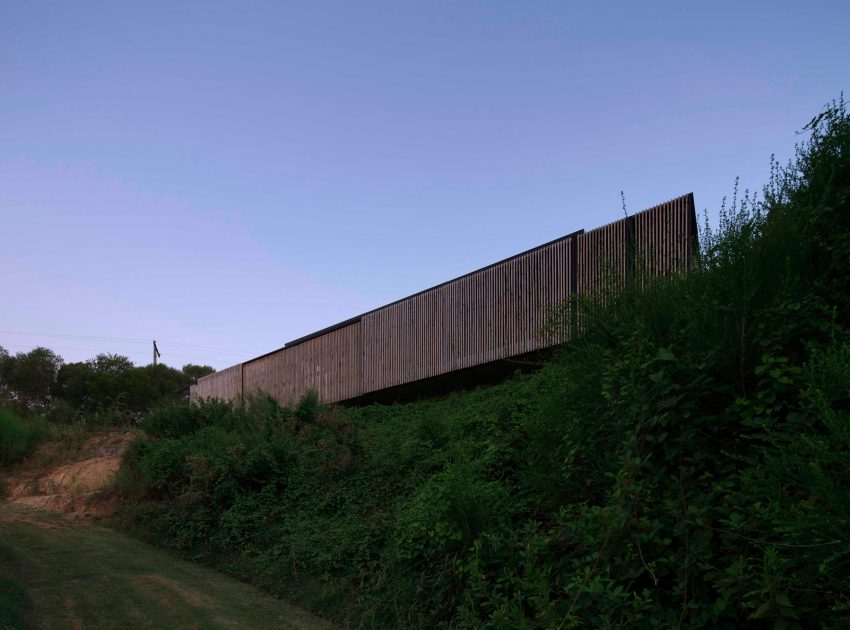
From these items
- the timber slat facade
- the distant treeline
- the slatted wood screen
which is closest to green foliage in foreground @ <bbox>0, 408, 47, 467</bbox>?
the slatted wood screen

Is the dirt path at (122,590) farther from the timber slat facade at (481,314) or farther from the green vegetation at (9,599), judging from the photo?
the timber slat facade at (481,314)

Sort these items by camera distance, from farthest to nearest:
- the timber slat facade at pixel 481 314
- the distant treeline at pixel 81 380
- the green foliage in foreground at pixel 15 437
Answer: the distant treeline at pixel 81 380, the green foliage in foreground at pixel 15 437, the timber slat facade at pixel 481 314

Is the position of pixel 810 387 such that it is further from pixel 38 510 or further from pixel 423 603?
pixel 38 510

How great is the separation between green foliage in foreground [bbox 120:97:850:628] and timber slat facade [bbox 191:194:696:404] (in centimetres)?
124

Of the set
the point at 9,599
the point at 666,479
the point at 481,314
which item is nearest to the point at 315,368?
the point at 481,314

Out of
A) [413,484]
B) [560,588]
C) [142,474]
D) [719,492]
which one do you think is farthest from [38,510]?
[719,492]

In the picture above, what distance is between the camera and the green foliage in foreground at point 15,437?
677 inches

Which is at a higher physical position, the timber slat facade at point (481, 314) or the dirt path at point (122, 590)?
the timber slat facade at point (481, 314)

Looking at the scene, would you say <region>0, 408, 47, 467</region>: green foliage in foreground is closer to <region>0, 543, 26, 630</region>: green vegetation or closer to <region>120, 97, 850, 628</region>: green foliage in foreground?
<region>0, 543, 26, 630</region>: green vegetation

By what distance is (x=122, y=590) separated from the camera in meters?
8.00

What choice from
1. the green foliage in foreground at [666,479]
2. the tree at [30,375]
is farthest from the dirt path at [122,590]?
the tree at [30,375]

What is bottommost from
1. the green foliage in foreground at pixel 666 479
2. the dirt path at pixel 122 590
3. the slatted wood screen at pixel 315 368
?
the dirt path at pixel 122 590

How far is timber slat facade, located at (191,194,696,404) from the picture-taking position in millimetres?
10312

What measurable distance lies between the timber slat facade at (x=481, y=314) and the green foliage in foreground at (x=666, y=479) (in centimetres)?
124
